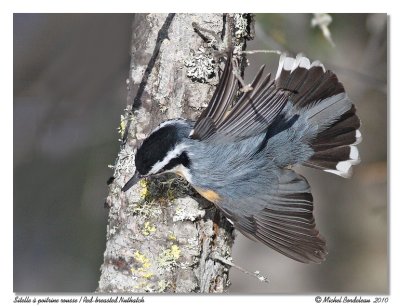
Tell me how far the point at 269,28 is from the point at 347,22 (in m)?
0.41

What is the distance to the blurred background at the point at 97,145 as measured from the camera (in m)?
3.16

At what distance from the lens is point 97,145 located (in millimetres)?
3729

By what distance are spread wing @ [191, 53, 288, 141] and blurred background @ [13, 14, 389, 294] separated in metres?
0.59

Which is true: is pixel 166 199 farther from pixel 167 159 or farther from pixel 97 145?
pixel 97 145

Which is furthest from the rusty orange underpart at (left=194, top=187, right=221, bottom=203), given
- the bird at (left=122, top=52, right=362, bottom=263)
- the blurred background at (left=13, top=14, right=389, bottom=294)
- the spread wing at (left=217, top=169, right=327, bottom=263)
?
the blurred background at (left=13, top=14, right=389, bottom=294)

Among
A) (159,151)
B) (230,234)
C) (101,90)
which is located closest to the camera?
(159,151)

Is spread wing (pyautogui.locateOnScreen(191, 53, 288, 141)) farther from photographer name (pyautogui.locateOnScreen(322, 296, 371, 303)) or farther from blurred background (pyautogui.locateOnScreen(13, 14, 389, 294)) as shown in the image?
photographer name (pyautogui.locateOnScreen(322, 296, 371, 303))

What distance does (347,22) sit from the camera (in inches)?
135

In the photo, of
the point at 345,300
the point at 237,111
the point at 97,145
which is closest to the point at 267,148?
the point at 237,111

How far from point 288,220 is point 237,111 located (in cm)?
50

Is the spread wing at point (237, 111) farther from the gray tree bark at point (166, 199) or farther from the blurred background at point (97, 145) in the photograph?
the blurred background at point (97, 145)

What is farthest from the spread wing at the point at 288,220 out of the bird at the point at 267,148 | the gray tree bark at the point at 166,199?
the gray tree bark at the point at 166,199
